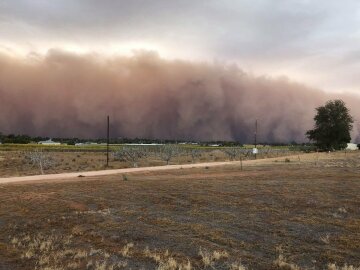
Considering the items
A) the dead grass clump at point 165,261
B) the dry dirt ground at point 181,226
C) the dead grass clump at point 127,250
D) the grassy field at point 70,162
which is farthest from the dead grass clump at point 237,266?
the grassy field at point 70,162

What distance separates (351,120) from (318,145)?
13115 millimetres

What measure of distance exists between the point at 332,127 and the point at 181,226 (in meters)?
123

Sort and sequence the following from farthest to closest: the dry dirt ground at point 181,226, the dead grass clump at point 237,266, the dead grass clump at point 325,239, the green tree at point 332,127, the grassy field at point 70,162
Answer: the green tree at point 332,127, the grassy field at point 70,162, the dead grass clump at point 325,239, the dry dirt ground at point 181,226, the dead grass clump at point 237,266

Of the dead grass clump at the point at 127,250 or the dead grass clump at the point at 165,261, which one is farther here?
the dead grass clump at the point at 127,250

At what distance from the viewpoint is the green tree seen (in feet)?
428

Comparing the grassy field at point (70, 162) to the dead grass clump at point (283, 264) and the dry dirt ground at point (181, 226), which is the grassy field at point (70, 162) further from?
the dead grass clump at point (283, 264)

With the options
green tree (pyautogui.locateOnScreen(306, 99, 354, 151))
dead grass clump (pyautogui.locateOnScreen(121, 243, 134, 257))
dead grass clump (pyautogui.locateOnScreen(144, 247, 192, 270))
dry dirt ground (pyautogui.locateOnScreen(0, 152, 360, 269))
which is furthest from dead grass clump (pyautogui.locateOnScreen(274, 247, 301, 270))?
green tree (pyautogui.locateOnScreen(306, 99, 354, 151))

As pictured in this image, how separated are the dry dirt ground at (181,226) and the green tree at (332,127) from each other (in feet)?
350

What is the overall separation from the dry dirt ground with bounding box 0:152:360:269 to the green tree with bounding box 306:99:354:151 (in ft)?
350

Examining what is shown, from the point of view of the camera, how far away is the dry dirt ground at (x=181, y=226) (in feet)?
47.8

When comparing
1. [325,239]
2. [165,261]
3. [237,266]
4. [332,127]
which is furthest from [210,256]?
[332,127]

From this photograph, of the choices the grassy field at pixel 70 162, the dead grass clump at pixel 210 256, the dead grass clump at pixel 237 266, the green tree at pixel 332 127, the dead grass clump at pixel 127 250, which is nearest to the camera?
the dead grass clump at pixel 237 266

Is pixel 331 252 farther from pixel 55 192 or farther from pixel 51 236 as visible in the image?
pixel 55 192

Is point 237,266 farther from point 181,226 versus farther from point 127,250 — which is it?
point 181,226
